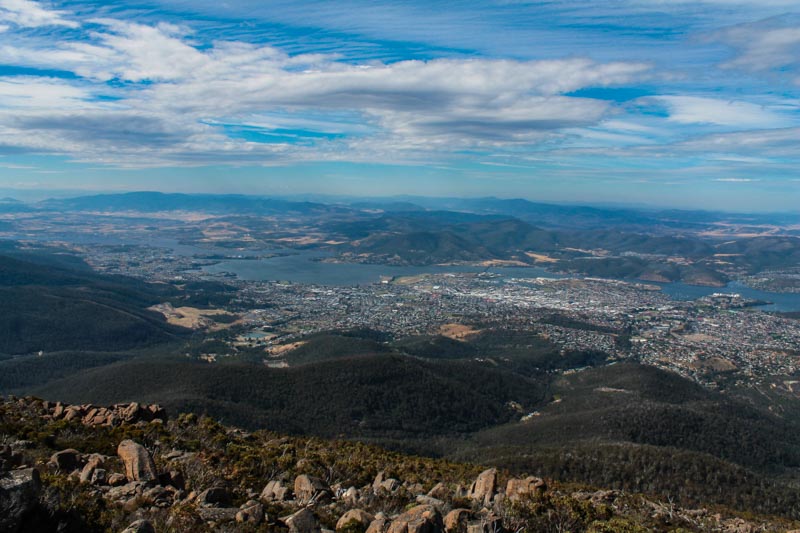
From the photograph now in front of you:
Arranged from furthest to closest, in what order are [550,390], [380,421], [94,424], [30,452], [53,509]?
[550,390] < [380,421] < [94,424] < [30,452] < [53,509]

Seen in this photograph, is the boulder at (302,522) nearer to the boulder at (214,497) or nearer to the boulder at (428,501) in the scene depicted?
the boulder at (214,497)

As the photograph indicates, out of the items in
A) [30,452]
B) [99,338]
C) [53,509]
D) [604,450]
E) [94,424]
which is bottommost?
[99,338]

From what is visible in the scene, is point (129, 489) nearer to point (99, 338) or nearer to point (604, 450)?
point (604, 450)

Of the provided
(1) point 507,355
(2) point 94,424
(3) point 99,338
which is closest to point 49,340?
(3) point 99,338

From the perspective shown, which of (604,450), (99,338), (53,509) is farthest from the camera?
(99,338)

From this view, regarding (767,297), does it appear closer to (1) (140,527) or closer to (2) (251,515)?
(2) (251,515)

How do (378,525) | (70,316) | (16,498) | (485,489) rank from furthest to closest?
(70,316), (485,489), (378,525), (16,498)

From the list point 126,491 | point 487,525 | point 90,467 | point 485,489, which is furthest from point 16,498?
point 485,489

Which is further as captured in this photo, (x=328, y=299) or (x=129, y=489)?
(x=328, y=299)

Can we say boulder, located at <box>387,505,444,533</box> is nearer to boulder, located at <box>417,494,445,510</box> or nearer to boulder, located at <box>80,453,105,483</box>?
boulder, located at <box>417,494,445,510</box>
